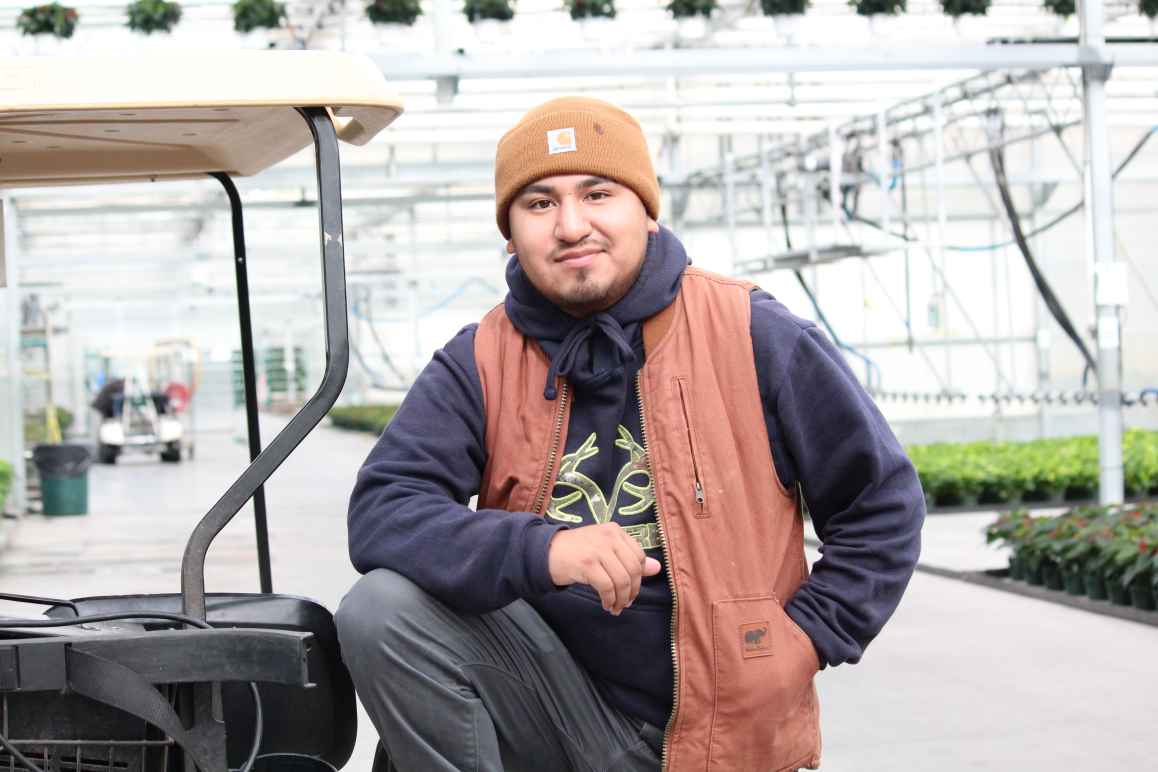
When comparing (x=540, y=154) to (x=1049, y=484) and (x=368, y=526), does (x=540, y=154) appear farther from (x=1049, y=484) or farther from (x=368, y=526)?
(x=1049, y=484)

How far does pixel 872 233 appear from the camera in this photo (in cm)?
1966

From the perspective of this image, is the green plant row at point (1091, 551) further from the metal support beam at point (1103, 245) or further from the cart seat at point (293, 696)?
the cart seat at point (293, 696)

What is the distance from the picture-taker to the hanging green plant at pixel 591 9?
9.16 meters

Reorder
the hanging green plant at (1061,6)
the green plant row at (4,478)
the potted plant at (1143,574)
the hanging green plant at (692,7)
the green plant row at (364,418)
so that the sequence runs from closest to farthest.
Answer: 1. the potted plant at (1143,574)
2. the hanging green plant at (692,7)
3. the hanging green plant at (1061,6)
4. the green plant row at (4,478)
5. the green plant row at (364,418)

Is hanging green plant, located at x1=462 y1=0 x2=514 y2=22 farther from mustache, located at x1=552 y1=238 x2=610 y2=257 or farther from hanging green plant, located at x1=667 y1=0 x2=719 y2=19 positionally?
mustache, located at x1=552 y1=238 x2=610 y2=257

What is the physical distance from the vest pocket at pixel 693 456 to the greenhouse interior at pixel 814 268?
0.50 m

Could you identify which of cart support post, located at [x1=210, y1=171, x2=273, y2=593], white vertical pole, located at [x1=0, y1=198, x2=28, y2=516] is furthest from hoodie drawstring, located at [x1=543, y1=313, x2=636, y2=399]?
white vertical pole, located at [x1=0, y1=198, x2=28, y2=516]

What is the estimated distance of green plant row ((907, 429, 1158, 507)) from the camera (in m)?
10.6

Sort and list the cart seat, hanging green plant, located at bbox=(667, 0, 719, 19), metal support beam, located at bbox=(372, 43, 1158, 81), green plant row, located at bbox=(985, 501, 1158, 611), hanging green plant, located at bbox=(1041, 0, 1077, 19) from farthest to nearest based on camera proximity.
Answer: hanging green plant, located at bbox=(1041, 0, 1077, 19)
hanging green plant, located at bbox=(667, 0, 719, 19)
metal support beam, located at bbox=(372, 43, 1158, 81)
green plant row, located at bbox=(985, 501, 1158, 611)
the cart seat

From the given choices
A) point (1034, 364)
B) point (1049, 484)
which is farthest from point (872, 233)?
point (1049, 484)

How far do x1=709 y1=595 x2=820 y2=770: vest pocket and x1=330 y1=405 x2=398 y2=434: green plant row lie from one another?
21424mm

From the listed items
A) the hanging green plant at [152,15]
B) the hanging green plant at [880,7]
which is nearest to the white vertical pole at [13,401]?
the hanging green plant at [152,15]

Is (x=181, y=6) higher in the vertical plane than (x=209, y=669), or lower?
higher

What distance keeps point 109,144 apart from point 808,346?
114 centimetres
